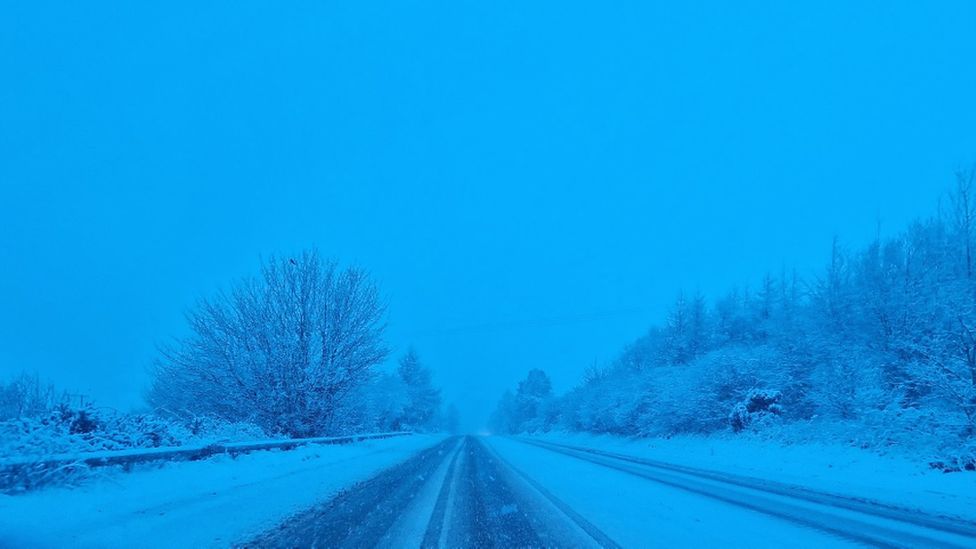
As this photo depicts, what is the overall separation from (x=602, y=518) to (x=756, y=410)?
1919cm

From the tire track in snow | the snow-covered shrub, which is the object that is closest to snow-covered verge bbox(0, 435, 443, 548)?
the tire track in snow

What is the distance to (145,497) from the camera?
29.2 feet

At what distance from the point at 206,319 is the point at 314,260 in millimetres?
5204

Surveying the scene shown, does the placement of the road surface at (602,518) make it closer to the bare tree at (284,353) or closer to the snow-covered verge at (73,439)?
the snow-covered verge at (73,439)

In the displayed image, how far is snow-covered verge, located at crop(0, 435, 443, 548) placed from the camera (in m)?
6.16

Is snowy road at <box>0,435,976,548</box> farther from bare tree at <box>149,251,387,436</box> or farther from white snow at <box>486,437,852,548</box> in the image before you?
bare tree at <box>149,251,387,436</box>

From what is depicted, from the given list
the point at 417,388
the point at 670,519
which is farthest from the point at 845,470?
the point at 417,388

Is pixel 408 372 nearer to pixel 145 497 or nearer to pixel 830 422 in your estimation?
pixel 830 422

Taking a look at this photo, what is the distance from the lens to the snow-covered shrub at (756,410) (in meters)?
Result: 23.4

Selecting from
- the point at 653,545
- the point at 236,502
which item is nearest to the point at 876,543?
the point at 653,545

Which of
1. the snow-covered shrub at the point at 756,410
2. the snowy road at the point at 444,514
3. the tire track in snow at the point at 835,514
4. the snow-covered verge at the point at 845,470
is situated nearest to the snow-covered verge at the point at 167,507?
the snowy road at the point at 444,514

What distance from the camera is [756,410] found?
24.3 metres

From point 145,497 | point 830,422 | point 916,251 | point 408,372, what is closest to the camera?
point 145,497

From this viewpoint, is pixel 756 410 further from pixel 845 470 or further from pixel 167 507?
pixel 167 507
